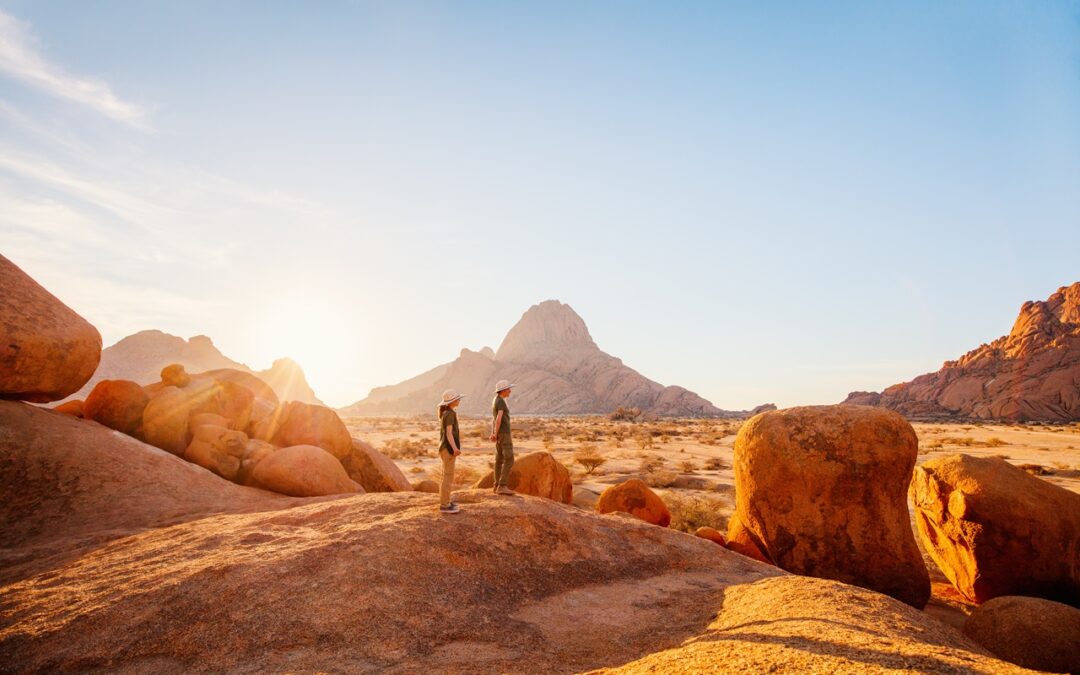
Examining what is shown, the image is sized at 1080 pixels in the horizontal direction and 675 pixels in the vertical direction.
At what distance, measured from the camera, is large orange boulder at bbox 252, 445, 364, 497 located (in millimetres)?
11930

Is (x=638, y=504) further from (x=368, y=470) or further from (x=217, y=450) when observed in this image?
(x=217, y=450)

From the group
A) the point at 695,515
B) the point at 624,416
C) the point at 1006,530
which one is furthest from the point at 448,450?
the point at 624,416

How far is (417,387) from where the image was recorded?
169 metres

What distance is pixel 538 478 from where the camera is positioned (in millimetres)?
11906

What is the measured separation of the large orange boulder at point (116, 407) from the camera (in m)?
12.8

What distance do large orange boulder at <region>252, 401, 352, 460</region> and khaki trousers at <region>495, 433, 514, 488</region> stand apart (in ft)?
21.2

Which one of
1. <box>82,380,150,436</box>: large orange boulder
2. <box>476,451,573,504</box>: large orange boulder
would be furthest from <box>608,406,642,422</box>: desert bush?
<box>82,380,150,436</box>: large orange boulder

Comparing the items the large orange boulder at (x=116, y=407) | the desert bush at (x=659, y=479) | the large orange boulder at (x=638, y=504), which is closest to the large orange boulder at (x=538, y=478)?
the large orange boulder at (x=638, y=504)

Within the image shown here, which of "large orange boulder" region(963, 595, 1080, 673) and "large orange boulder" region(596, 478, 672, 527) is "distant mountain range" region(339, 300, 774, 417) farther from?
"large orange boulder" region(963, 595, 1080, 673)

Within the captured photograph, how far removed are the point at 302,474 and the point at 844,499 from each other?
1069 centimetres

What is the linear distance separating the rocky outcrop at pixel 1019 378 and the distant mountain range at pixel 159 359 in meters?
78.0

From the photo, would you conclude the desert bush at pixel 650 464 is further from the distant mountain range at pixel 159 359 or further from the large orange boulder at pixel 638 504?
the distant mountain range at pixel 159 359

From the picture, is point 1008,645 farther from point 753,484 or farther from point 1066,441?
point 1066,441

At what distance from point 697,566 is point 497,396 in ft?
13.1
